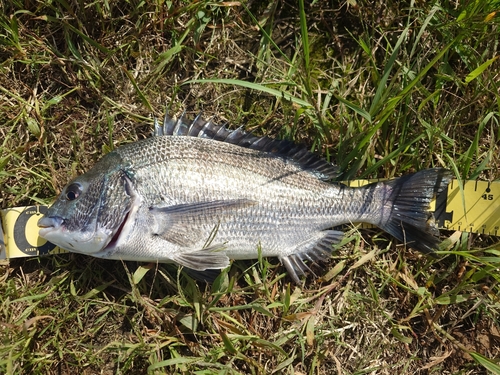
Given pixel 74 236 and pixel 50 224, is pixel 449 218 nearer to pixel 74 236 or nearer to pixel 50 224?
pixel 74 236

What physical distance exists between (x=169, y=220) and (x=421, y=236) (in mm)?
1871

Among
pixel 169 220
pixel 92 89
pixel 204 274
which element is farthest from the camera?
pixel 92 89

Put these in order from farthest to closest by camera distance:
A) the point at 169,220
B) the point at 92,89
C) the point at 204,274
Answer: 1. the point at 92,89
2. the point at 204,274
3. the point at 169,220

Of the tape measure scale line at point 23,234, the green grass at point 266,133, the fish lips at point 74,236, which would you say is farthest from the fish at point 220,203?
the tape measure scale line at point 23,234

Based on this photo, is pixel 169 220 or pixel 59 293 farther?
pixel 59 293

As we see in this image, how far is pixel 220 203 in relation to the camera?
2.69 meters

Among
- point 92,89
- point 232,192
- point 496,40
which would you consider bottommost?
point 232,192

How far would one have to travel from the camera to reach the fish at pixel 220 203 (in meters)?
2.65

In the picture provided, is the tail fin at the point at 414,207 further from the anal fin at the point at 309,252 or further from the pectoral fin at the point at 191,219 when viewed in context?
the pectoral fin at the point at 191,219

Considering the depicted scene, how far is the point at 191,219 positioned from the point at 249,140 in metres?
0.75

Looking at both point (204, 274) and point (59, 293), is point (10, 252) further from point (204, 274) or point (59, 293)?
point (204, 274)

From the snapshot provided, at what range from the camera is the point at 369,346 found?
3029 millimetres

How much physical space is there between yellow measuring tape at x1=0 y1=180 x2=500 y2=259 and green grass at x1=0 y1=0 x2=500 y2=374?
0.11 m

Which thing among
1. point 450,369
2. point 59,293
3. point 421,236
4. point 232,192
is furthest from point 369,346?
point 59,293
